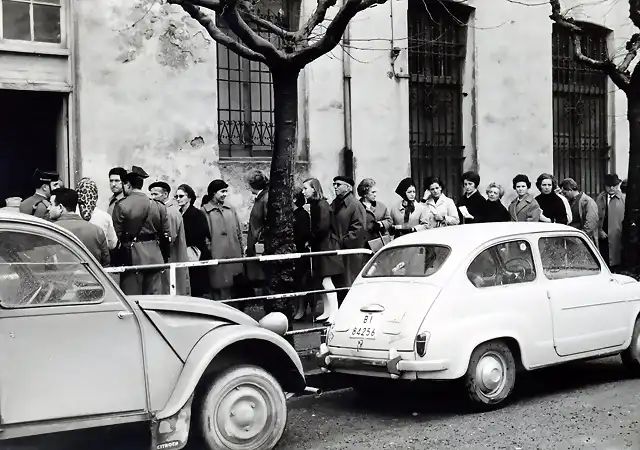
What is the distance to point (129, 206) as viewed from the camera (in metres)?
9.73

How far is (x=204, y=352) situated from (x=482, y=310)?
2.71 m

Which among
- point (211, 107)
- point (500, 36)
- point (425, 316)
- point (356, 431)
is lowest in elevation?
point (356, 431)

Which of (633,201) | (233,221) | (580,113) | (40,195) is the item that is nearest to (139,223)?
(40,195)

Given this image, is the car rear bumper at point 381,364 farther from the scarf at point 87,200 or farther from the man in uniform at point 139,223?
the scarf at point 87,200

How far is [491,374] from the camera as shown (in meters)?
7.62

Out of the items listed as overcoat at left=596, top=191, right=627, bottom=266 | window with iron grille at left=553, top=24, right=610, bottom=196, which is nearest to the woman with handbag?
overcoat at left=596, top=191, right=627, bottom=266

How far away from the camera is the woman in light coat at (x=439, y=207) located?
39.6 ft

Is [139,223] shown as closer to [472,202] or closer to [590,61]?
[472,202]

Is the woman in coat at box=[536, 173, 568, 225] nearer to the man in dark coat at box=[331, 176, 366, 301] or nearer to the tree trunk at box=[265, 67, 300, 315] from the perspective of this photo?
the man in dark coat at box=[331, 176, 366, 301]

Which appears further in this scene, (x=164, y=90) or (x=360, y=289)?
(x=164, y=90)

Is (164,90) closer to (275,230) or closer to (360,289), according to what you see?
(275,230)

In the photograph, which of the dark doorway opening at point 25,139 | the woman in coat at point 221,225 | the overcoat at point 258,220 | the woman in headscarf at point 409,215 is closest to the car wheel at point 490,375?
the woman in headscarf at point 409,215

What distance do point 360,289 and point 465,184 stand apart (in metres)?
4.73

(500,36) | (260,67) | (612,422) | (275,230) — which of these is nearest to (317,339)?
(275,230)
